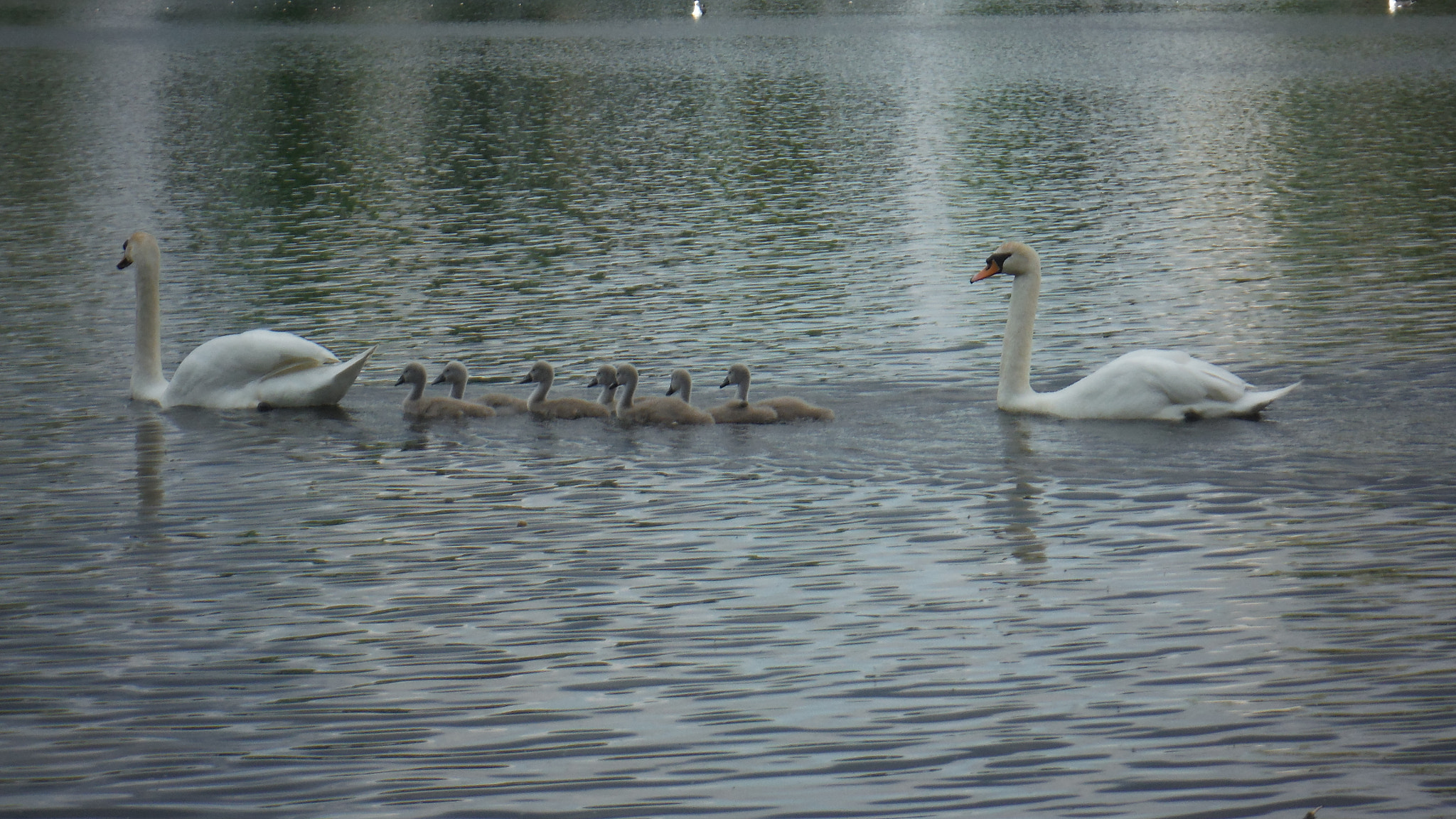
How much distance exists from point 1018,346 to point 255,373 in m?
7.23

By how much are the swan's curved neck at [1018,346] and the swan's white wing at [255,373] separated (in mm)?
6056

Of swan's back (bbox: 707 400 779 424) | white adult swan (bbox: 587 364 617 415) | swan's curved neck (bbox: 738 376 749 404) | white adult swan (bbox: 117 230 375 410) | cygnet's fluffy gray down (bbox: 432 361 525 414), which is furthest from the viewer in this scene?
white adult swan (bbox: 117 230 375 410)

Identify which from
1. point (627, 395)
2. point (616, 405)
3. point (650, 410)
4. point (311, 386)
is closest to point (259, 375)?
point (311, 386)

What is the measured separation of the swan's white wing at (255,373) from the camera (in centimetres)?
1705

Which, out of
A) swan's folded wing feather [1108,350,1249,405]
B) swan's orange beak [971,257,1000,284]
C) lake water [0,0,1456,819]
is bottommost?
lake water [0,0,1456,819]

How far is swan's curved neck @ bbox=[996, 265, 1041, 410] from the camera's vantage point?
15859 mm

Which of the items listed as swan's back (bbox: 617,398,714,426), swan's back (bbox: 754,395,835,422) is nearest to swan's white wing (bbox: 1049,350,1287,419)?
swan's back (bbox: 754,395,835,422)

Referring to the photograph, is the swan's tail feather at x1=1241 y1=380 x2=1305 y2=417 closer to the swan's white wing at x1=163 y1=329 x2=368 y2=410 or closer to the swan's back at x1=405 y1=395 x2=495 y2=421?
the swan's back at x1=405 y1=395 x2=495 y2=421

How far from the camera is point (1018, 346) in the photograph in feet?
52.5

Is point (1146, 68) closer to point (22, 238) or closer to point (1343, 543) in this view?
point (22, 238)

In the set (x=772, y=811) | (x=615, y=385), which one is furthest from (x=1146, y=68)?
(x=772, y=811)

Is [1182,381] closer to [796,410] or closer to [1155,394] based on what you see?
[1155,394]

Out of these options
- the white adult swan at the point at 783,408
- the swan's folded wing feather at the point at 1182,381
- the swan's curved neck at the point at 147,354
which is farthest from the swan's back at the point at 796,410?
the swan's curved neck at the point at 147,354

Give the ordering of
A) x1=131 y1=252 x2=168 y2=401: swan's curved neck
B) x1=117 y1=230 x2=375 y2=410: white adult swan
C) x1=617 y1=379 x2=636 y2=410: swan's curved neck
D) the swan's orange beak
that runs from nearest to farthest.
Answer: x1=617 y1=379 x2=636 y2=410: swan's curved neck, the swan's orange beak, x1=117 y1=230 x2=375 y2=410: white adult swan, x1=131 y1=252 x2=168 y2=401: swan's curved neck
